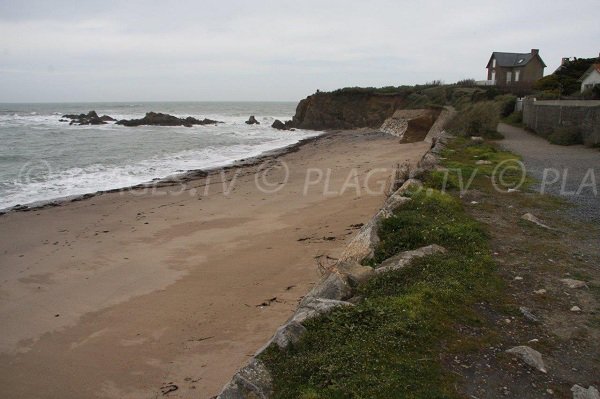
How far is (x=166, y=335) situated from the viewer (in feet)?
17.7

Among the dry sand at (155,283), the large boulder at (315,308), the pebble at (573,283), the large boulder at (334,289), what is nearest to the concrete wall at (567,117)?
the dry sand at (155,283)

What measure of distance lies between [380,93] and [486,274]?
42.9 metres

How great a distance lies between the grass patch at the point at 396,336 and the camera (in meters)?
2.82

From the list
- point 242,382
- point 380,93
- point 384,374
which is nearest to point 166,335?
point 242,382

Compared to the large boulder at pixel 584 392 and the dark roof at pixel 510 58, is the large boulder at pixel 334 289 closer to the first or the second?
the large boulder at pixel 584 392

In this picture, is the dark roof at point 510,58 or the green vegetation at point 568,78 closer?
the green vegetation at point 568,78

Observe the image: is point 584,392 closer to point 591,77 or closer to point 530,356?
point 530,356

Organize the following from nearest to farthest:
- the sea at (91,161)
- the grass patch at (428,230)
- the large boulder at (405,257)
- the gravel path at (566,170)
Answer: the large boulder at (405,257), the grass patch at (428,230), the gravel path at (566,170), the sea at (91,161)

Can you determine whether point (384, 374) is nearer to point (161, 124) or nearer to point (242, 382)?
point (242, 382)

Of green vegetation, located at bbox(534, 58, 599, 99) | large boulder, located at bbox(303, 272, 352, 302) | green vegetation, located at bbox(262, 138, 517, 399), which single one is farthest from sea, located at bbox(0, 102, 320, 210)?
green vegetation, located at bbox(534, 58, 599, 99)

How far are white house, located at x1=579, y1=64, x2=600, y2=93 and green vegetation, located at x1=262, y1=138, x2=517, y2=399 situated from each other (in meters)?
27.1

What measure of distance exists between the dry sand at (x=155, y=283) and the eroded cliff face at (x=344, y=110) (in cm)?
3263

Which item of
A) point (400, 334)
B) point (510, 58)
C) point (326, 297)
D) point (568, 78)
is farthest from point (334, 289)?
point (510, 58)

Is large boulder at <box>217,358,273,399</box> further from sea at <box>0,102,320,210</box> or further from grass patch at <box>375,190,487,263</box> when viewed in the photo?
sea at <box>0,102,320,210</box>
